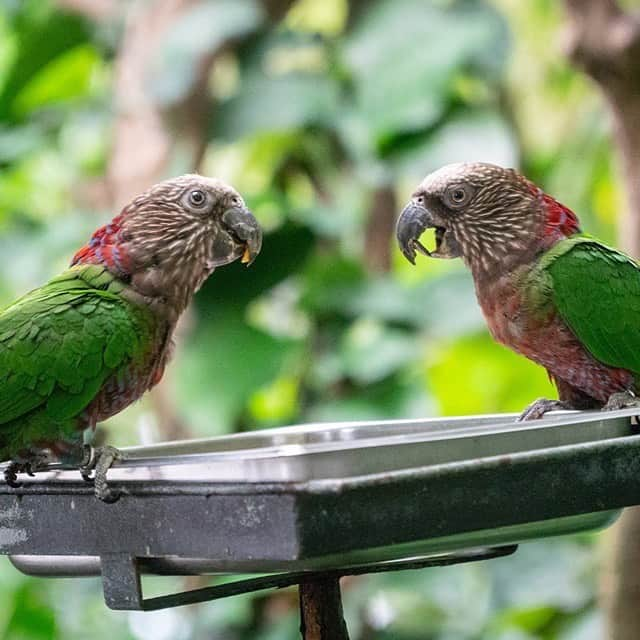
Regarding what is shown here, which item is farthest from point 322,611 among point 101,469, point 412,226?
point 412,226

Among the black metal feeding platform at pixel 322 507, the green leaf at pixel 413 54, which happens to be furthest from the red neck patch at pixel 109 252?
the green leaf at pixel 413 54

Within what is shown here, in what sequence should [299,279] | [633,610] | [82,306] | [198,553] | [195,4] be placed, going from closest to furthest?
1. [198,553]
2. [82,306]
3. [633,610]
4. [299,279]
5. [195,4]

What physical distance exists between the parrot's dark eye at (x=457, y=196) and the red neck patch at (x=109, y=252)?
55cm

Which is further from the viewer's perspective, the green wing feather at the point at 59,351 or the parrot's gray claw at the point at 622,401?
the parrot's gray claw at the point at 622,401

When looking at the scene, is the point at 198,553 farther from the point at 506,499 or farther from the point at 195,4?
the point at 195,4

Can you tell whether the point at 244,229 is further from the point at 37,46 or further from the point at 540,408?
the point at 37,46

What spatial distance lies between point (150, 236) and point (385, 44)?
155 cm

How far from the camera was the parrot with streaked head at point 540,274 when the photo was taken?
5.79 feet

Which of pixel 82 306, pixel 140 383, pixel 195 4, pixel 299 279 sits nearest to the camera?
pixel 82 306

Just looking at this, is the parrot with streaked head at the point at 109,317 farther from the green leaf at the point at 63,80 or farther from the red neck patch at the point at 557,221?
the green leaf at the point at 63,80

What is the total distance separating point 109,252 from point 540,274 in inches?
27.2

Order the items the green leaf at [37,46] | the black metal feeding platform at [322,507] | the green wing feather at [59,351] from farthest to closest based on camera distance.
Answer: the green leaf at [37,46] → the green wing feather at [59,351] → the black metal feeding platform at [322,507]

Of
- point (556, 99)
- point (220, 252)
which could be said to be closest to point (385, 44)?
point (556, 99)

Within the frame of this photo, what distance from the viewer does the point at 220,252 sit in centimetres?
167
